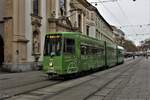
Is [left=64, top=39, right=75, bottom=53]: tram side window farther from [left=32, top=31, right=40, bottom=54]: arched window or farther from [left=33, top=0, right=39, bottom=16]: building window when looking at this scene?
[left=33, top=0, right=39, bottom=16]: building window

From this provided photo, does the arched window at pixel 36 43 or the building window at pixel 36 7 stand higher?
the building window at pixel 36 7

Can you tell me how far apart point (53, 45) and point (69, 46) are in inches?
49.5

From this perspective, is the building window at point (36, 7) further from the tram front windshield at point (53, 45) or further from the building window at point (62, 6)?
the tram front windshield at point (53, 45)

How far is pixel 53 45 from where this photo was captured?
24781 millimetres

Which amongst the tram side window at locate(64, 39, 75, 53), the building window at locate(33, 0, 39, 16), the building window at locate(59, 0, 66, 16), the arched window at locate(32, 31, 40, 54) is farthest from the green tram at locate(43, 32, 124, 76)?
the building window at locate(59, 0, 66, 16)

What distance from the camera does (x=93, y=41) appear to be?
32.9 m

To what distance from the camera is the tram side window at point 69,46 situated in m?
24.8

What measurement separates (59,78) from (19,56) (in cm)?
Answer: 1136

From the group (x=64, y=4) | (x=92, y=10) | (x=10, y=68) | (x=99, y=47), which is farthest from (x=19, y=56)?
(x=92, y=10)

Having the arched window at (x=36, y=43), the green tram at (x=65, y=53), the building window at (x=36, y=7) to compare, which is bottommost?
the green tram at (x=65, y=53)

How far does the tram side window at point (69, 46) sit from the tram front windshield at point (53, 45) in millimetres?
487

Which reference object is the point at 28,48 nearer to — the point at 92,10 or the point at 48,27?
the point at 48,27

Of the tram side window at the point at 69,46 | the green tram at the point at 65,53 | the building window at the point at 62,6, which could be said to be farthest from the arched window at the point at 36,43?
the tram side window at the point at 69,46

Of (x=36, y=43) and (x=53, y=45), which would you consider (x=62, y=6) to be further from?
(x=53, y=45)
